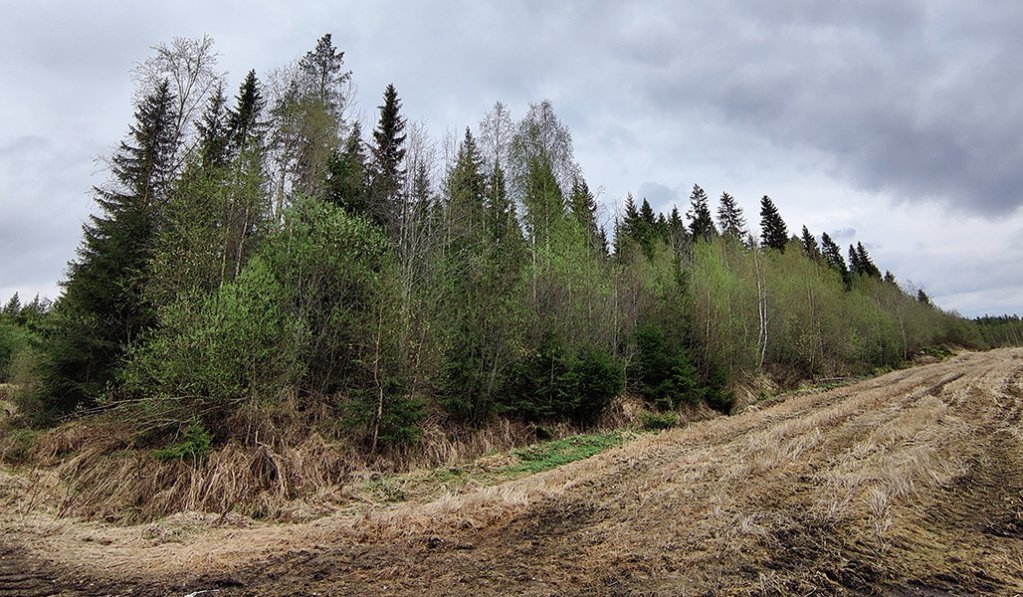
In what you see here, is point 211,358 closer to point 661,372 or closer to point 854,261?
point 661,372

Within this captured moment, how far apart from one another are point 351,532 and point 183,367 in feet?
16.2

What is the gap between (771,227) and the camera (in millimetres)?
51188

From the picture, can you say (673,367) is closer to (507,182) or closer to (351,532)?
(507,182)

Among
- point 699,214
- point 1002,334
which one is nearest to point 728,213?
point 699,214

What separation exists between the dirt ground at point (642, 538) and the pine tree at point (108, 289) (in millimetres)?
5963

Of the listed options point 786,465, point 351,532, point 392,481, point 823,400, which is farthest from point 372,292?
point 823,400

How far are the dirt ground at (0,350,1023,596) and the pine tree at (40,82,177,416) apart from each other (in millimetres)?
5963

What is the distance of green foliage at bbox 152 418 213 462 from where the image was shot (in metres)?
7.33

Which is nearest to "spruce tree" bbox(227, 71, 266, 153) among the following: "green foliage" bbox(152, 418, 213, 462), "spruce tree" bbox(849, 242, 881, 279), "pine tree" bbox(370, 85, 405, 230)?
"pine tree" bbox(370, 85, 405, 230)

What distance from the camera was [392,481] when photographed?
7.93 meters

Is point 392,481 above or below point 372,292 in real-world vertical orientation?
below

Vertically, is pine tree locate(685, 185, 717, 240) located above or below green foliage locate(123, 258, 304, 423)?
above

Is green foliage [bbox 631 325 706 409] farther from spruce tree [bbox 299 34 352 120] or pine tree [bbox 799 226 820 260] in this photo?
pine tree [bbox 799 226 820 260]

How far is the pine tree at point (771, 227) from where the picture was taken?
49812 mm
